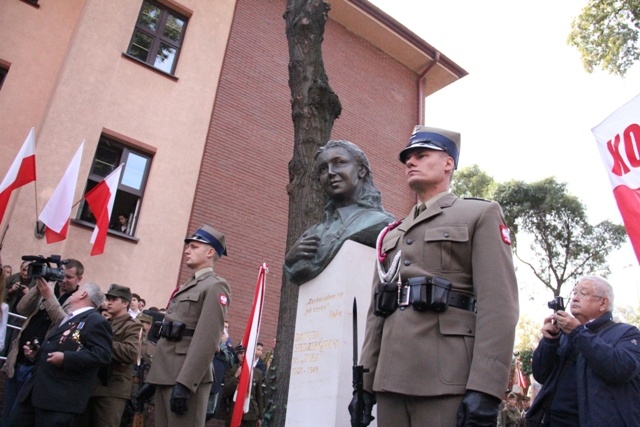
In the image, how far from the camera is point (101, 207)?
31.6 ft

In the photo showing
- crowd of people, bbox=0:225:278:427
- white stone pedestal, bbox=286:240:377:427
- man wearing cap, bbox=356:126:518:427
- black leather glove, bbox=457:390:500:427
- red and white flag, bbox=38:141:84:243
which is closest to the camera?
black leather glove, bbox=457:390:500:427

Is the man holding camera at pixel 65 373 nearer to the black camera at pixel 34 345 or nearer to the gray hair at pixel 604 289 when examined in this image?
the black camera at pixel 34 345

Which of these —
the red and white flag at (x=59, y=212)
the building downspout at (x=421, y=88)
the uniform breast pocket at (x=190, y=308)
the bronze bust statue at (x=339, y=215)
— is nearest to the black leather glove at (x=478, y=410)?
the bronze bust statue at (x=339, y=215)

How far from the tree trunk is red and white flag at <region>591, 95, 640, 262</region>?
8.62ft

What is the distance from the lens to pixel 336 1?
51.9ft

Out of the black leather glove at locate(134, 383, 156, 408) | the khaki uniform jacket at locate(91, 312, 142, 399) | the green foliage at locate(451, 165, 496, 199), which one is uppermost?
the green foliage at locate(451, 165, 496, 199)

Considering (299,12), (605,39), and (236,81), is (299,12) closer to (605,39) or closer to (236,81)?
(236,81)

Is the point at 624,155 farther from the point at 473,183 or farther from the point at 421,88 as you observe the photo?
the point at 473,183

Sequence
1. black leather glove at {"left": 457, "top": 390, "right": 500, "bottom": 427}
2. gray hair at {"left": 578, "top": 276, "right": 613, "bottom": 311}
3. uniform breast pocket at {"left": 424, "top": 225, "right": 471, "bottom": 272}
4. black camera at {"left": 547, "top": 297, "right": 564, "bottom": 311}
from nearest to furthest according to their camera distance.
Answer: black leather glove at {"left": 457, "top": 390, "right": 500, "bottom": 427}, uniform breast pocket at {"left": 424, "top": 225, "right": 471, "bottom": 272}, black camera at {"left": 547, "top": 297, "right": 564, "bottom": 311}, gray hair at {"left": 578, "top": 276, "right": 613, "bottom": 311}

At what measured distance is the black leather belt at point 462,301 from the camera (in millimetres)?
2521

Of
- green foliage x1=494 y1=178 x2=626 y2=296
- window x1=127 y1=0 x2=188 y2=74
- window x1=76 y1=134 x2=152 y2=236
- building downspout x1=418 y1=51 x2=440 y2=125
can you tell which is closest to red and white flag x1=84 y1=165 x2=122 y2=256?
window x1=76 y1=134 x2=152 y2=236

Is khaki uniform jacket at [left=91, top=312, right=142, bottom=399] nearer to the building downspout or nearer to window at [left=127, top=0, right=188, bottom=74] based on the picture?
window at [left=127, top=0, right=188, bottom=74]

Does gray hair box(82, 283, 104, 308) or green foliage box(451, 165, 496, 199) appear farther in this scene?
green foliage box(451, 165, 496, 199)

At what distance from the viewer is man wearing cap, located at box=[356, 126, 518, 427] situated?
2.31 m
